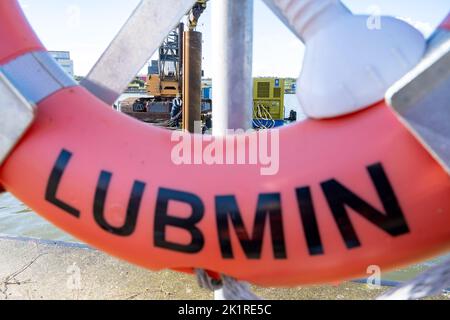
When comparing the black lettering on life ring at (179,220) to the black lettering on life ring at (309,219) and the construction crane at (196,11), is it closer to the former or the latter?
the black lettering on life ring at (309,219)

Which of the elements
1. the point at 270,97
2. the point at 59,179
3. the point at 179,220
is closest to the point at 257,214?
the point at 179,220

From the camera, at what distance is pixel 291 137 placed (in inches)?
26.7

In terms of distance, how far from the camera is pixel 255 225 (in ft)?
2.12

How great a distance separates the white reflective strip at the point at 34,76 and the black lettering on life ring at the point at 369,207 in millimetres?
545

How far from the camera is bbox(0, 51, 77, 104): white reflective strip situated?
0.75m

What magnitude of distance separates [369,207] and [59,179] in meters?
0.53

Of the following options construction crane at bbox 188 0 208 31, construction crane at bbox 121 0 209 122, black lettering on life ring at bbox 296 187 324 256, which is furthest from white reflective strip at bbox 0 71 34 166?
construction crane at bbox 121 0 209 122

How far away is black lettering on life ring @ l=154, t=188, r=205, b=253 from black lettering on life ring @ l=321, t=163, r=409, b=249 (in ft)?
0.69

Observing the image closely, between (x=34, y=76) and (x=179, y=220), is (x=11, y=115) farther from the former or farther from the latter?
(x=179, y=220)

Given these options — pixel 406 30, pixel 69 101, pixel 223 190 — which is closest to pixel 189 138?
pixel 223 190

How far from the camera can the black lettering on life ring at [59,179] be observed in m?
0.72

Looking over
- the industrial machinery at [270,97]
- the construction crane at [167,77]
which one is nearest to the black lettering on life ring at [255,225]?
the industrial machinery at [270,97]

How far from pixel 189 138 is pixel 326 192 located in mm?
275

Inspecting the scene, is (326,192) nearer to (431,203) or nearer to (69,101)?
(431,203)
